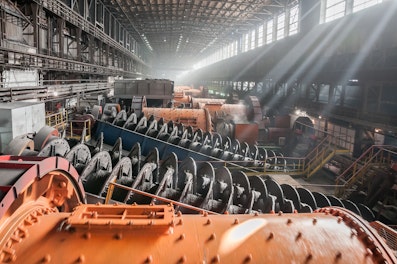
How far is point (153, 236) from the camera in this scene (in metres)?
2.17

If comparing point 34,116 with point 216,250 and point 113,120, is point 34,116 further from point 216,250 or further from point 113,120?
point 216,250

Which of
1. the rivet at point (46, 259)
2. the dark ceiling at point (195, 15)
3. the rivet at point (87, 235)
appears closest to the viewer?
the rivet at point (46, 259)

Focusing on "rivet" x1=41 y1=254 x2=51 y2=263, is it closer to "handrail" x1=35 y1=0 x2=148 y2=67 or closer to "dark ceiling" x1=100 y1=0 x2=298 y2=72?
"handrail" x1=35 y1=0 x2=148 y2=67

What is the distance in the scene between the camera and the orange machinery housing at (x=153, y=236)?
2043mm

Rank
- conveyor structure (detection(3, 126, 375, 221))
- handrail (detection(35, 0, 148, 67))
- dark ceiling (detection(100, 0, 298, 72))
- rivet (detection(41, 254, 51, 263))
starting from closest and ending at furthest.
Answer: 1. rivet (detection(41, 254, 51, 263))
2. conveyor structure (detection(3, 126, 375, 221))
3. handrail (detection(35, 0, 148, 67))
4. dark ceiling (detection(100, 0, 298, 72))

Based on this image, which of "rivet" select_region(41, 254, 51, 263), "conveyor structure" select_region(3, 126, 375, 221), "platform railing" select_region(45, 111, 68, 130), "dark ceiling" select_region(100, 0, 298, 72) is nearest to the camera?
"rivet" select_region(41, 254, 51, 263)

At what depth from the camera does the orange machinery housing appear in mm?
2043

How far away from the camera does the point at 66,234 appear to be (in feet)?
7.09

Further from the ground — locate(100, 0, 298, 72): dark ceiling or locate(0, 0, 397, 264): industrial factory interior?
locate(100, 0, 298, 72): dark ceiling

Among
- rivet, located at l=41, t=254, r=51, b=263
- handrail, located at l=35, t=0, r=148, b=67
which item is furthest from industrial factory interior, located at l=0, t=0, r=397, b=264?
handrail, located at l=35, t=0, r=148, b=67

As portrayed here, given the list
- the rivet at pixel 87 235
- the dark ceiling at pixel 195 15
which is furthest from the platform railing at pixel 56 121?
the dark ceiling at pixel 195 15

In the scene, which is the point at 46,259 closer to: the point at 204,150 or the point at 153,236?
the point at 153,236

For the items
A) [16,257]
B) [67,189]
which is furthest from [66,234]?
[67,189]

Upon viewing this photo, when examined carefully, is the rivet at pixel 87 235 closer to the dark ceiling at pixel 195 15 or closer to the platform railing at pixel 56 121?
the platform railing at pixel 56 121
